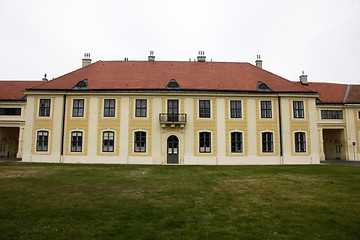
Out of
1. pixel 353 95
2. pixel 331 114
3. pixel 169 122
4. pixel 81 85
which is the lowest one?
pixel 169 122

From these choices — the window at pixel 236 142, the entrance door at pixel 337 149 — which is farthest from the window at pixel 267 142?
the entrance door at pixel 337 149

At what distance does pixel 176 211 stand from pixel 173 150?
16677 millimetres

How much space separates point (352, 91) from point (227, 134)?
21.4 meters

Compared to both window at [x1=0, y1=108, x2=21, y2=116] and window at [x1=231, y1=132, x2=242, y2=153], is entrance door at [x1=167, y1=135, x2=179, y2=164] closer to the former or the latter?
window at [x1=231, y1=132, x2=242, y2=153]

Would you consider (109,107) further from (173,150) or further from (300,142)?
(300,142)

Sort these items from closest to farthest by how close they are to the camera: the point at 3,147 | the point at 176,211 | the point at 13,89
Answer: the point at 176,211 → the point at 3,147 → the point at 13,89

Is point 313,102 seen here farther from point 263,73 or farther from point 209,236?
point 209,236

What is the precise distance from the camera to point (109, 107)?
25.0 meters

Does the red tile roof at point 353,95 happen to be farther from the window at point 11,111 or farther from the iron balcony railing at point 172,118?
the window at point 11,111

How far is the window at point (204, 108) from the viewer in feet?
82.1

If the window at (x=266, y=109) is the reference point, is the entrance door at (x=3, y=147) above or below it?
below

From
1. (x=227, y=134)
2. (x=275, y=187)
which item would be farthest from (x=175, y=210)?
(x=227, y=134)

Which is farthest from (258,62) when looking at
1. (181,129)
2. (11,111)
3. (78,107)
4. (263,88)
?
(11,111)

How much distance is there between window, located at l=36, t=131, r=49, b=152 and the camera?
2461cm
